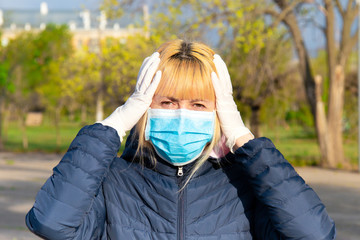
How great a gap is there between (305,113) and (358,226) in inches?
871

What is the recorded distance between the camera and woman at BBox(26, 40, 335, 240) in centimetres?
186

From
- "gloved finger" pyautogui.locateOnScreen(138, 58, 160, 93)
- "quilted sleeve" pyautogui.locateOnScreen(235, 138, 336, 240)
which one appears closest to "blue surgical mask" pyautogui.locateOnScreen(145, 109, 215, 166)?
"gloved finger" pyautogui.locateOnScreen(138, 58, 160, 93)

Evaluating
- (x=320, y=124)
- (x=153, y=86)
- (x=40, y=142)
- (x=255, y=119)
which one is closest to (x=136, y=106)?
(x=153, y=86)

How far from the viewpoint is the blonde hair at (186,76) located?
1.98 meters

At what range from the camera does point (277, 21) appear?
13812mm

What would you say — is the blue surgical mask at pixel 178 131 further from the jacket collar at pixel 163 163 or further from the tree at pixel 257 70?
the tree at pixel 257 70

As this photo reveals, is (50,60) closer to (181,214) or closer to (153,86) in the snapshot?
(153,86)

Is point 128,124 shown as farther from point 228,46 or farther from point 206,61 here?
point 228,46

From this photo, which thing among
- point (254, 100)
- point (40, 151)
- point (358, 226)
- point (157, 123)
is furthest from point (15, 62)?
point (157, 123)

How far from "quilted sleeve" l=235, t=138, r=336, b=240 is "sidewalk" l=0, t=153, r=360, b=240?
4.80 m

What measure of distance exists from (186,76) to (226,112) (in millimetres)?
211

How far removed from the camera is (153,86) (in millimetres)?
1985

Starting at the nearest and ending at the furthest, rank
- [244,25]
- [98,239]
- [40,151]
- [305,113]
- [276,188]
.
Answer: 1. [276,188]
2. [98,239]
3. [244,25]
4. [40,151]
5. [305,113]

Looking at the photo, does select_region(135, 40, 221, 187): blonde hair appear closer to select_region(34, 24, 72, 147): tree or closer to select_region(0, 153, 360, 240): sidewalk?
select_region(0, 153, 360, 240): sidewalk
